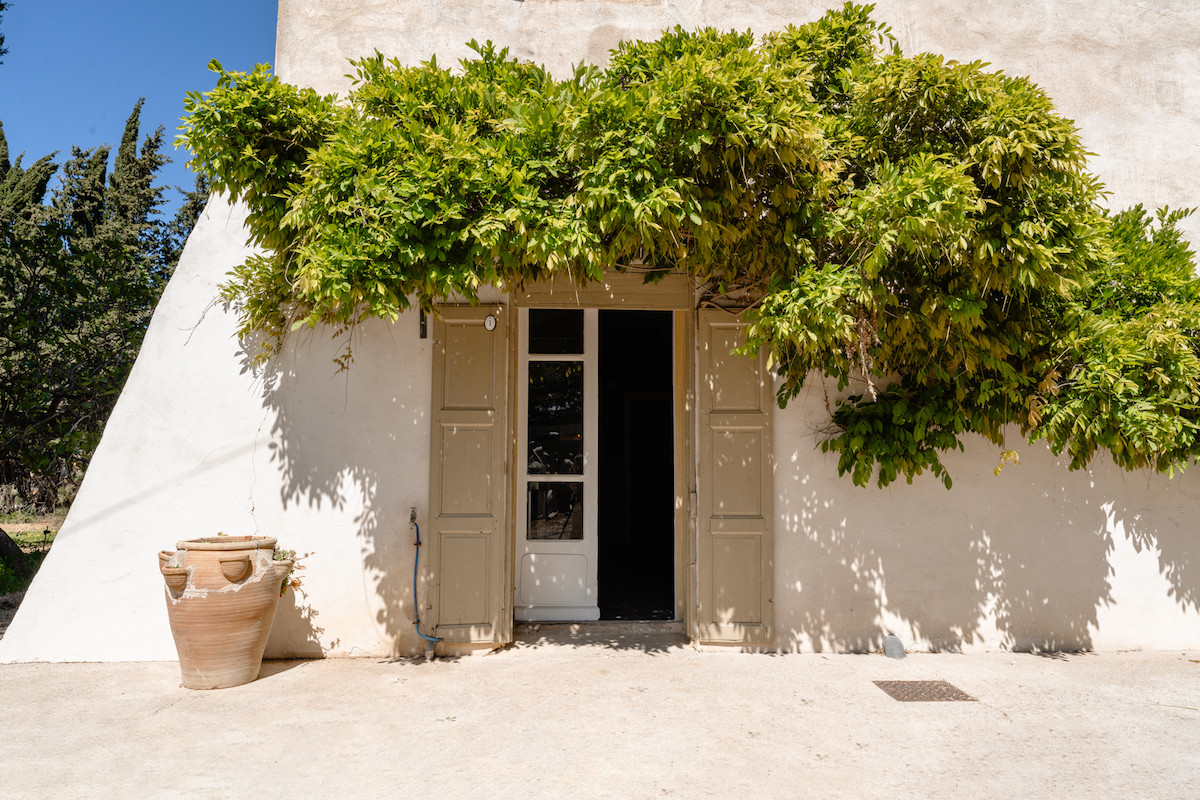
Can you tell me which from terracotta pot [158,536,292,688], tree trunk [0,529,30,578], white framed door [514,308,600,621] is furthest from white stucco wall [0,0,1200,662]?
tree trunk [0,529,30,578]

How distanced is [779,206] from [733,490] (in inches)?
69.8

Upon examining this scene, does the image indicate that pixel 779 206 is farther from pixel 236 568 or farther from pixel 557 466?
pixel 236 568

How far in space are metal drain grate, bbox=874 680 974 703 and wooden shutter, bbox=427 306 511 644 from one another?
220 cm

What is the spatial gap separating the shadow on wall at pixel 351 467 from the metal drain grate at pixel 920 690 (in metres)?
2.68

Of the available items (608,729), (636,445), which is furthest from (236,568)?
(636,445)

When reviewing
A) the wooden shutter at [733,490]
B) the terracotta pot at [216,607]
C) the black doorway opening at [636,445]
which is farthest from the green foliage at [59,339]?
the wooden shutter at [733,490]

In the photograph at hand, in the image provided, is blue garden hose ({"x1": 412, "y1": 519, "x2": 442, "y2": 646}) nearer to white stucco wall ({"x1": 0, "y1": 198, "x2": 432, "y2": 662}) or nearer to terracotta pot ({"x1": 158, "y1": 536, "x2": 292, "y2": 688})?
white stucco wall ({"x1": 0, "y1": 198, "x2": 432, "y2": 662})

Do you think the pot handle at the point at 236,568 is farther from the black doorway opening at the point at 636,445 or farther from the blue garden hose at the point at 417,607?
the black doorway opening at the point at 636,445

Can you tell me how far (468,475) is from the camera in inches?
174

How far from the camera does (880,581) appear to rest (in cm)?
456

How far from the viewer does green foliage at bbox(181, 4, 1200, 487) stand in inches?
126

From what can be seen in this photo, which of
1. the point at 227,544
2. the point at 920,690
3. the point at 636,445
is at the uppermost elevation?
the point at 636,445

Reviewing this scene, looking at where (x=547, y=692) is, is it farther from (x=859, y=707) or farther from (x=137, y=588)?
(x=137, y=588)

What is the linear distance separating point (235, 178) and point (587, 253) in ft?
5.98
